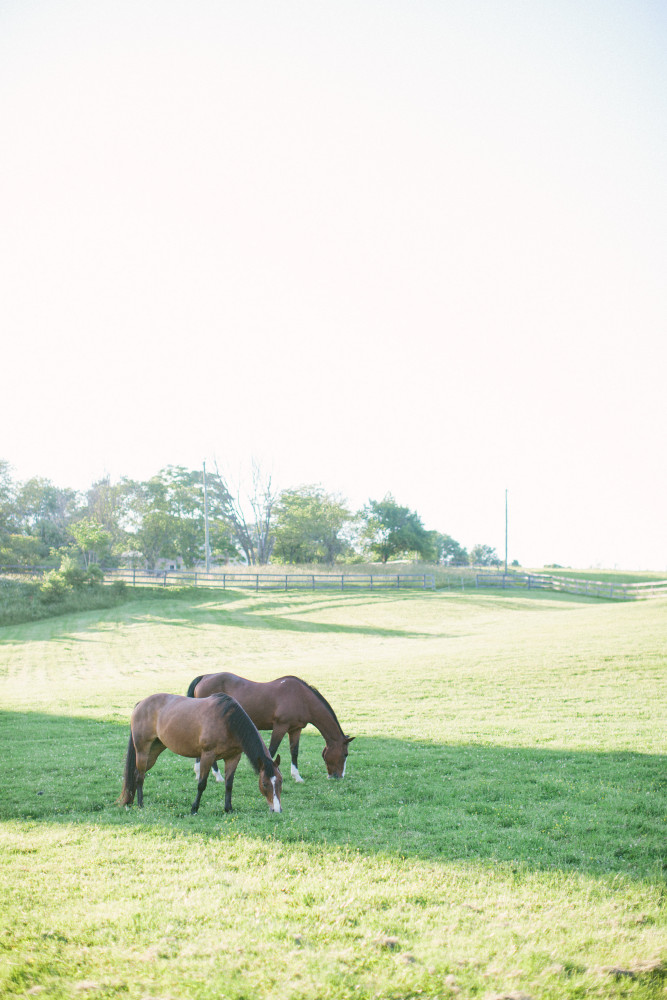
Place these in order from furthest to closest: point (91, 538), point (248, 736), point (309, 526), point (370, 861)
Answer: point (309, 526) → point (91, 538) → point (248, 736) → point (370, 861)

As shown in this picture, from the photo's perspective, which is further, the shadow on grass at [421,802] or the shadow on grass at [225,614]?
the shadow on grass at [225,614]

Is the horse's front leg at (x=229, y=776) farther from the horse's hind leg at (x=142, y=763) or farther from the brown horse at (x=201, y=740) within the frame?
the horse's hind leg at (x=142, y=763)

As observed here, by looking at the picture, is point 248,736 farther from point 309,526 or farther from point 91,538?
point 309,526

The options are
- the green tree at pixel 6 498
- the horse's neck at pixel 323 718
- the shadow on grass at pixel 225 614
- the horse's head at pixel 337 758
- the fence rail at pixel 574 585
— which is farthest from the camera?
the green tree at pixel 6 498

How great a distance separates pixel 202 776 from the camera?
6.64 m

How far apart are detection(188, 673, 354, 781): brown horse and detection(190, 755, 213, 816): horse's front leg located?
1.20 metres

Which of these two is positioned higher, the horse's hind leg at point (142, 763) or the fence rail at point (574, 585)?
the horse's hind leg at point (142, 763)

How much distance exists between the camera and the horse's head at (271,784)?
258 inches

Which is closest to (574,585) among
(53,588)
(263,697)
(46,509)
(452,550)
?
(53,588)

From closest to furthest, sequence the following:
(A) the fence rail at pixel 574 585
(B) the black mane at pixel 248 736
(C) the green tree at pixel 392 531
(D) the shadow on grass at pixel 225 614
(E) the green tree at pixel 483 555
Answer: (B) the black mane at pixel 248 736 < (D) the shadow on grass at pixel 225 614 < (A) the fence rail at pixel 574 585 < (C) the green tree at pixel 392 531 < (E) the green tree at pixel 483 555

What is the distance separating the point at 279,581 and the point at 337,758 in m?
38.2

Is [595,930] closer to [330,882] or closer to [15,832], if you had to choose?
[330,882]

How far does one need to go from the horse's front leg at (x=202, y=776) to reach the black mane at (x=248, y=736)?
0.40m

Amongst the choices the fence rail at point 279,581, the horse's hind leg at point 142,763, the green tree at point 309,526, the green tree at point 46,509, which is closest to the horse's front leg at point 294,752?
the horse's hind leg at point 142,763
